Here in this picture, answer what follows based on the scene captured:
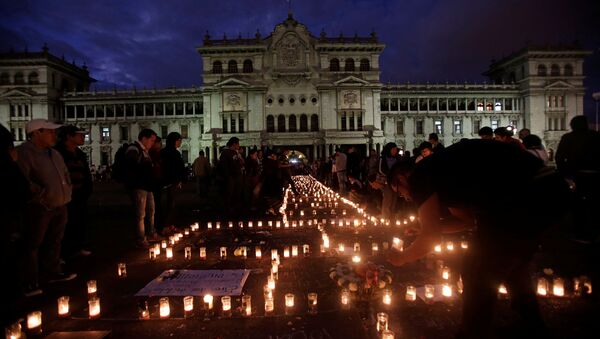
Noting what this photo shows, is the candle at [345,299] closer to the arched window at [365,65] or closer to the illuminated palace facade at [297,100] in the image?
the illuminated palace facade at [297,100]

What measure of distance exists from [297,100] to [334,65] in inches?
261

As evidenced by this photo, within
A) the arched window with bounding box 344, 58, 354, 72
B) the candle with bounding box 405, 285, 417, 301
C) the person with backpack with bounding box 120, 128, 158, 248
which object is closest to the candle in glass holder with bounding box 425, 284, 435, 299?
the candle with bounding box 405, 285, 417, 301

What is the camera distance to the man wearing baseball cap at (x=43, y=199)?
5078 mm

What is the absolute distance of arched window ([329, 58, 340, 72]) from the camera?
48688mm

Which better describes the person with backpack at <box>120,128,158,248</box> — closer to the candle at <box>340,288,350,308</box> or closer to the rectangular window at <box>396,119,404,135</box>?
the candle at <box>340,288,350,308</box>

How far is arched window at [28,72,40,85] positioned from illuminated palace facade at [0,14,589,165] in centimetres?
13

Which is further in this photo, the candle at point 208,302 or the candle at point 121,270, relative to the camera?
the candle at point 121,270

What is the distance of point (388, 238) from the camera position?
812cm

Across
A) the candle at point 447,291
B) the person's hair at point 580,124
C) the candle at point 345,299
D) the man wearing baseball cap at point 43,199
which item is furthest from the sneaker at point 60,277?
the person's hair at point 580,124

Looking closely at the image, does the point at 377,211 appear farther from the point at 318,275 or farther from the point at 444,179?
the point at 444,179

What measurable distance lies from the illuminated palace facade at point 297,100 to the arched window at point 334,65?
126mm

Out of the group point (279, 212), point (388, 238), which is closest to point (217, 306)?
point (388, 238)

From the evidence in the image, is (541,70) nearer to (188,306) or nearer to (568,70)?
(568,70)

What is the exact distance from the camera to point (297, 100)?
47.8 m
